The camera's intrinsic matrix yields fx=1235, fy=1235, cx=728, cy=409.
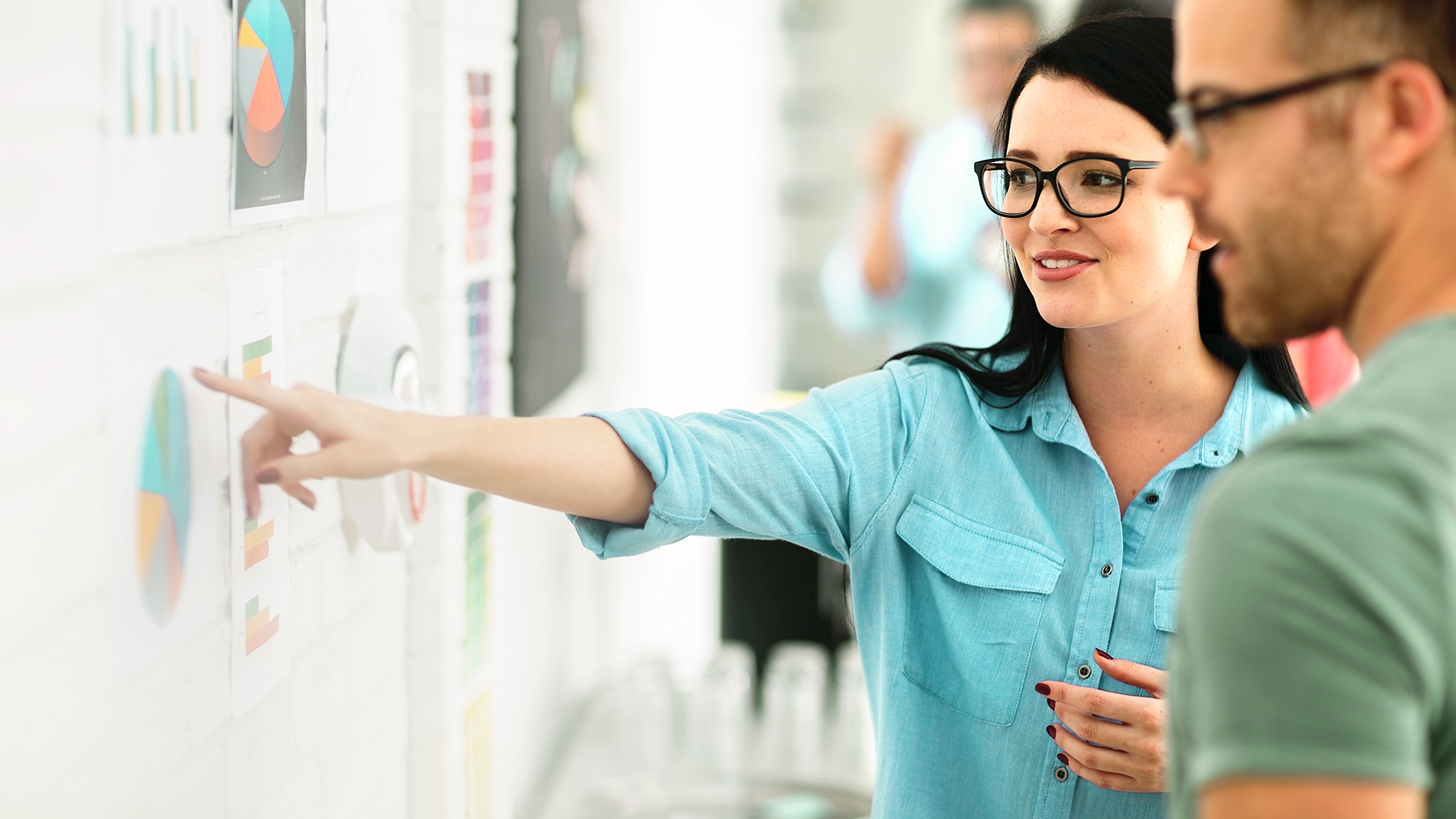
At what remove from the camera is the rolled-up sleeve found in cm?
117

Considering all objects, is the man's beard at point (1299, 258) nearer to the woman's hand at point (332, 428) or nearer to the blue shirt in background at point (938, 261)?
the woman's hand at point (332, 428)

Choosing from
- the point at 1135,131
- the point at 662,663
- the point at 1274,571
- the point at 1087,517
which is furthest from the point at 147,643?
the point at 662,663

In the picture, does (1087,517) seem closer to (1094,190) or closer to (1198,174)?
(1094,190)

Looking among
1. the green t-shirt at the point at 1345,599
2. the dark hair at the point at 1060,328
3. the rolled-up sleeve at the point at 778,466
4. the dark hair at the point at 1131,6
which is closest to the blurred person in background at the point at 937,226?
the dark hair at the point at 1131,6

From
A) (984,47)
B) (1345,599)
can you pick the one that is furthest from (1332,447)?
(984,47)

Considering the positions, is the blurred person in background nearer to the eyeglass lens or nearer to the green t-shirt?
the eyeglass lens

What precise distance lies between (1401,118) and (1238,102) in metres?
0.09

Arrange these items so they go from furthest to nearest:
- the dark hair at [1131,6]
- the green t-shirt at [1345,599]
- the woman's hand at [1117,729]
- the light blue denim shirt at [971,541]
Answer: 1. the dark hair at [1131,6]
2. the light blue denim shirt at [971,541]
3. the woman's hand at [1117,729]
4. the green t-shirt at [1345,599]

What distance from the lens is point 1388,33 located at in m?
0.71

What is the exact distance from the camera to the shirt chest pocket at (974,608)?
1.29 metres

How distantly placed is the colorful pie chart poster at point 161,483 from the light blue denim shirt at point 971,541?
1.14ft

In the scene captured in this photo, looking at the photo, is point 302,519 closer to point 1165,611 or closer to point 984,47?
point 1165,611

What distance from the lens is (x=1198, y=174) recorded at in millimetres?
809

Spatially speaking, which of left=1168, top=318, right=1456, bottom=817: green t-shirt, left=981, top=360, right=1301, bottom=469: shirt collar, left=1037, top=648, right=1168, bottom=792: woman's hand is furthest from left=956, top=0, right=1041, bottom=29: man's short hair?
left=1168, top=318, right=1456, bottom=817: green t-shirt
